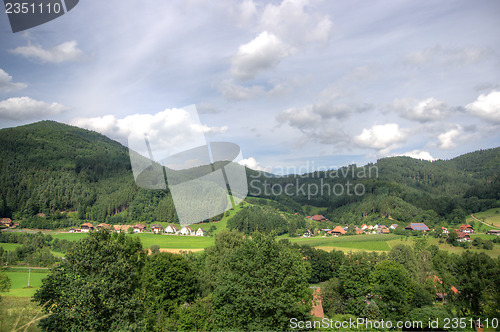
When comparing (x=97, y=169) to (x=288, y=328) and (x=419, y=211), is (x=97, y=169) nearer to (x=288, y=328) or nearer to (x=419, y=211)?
(x=419, y=211)

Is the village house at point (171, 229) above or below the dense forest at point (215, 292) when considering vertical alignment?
below

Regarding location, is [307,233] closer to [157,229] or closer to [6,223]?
[157,229]

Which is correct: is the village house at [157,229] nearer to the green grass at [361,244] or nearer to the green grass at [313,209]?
the green grass at [361,244]

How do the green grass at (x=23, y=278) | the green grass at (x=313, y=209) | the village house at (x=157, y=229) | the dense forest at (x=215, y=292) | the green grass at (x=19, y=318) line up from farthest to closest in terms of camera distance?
1. the green grass at (x=313, y=209)
2. the village house at (x=157, y=229)
3. the green grass at (x=23, y=278)
4. the green grass at (x=19, y=318)
5. the dense forest at (x=215, y=292)

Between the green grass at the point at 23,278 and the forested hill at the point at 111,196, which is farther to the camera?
the forested hill at the point at 111,196

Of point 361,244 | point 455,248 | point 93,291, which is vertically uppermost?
point 93,291

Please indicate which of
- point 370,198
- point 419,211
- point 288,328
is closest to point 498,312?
point 288,328

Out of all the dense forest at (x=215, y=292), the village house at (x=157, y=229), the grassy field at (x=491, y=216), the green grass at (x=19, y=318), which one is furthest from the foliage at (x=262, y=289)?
the grassy field at (x=491, y=216)

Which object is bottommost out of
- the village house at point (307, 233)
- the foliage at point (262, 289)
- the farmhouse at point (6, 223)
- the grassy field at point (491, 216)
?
the village house at point (307, 233)

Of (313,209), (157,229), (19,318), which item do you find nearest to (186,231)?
(157,229)

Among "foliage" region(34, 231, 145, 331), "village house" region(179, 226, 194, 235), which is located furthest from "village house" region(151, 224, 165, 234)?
"foliage" region(34, 231, 145, 331)

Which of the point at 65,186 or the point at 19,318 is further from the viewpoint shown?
the point at 65,186

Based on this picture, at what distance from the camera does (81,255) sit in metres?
12.0

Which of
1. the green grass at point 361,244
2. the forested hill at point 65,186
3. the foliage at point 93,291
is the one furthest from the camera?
the forested hill at point 65,186
